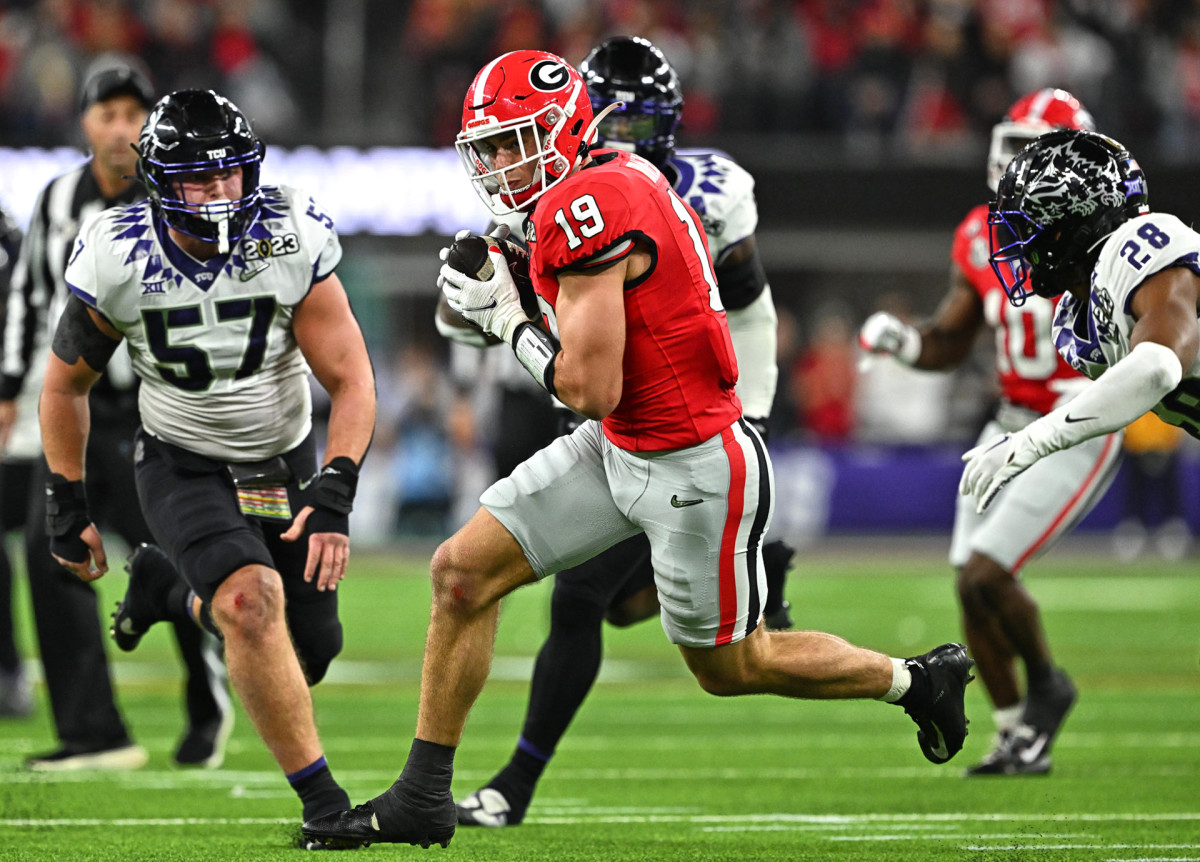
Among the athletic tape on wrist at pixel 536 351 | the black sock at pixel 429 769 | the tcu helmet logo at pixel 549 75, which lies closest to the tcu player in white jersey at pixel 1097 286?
the athletic tape on wrist at pixel 536 351

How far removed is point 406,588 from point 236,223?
824 centimetres

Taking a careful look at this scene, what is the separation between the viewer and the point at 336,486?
14.1 ft

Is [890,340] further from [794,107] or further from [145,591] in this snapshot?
[794,107]

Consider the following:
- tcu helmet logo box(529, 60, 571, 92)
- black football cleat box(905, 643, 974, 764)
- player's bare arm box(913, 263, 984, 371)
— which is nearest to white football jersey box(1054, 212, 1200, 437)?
black football cleat box(905, 643, 974, 764)

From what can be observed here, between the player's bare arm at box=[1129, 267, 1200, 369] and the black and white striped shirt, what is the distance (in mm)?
3421

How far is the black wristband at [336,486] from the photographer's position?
4289 mm

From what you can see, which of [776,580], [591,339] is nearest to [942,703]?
[776,580]

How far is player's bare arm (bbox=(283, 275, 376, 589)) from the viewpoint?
4.39 m

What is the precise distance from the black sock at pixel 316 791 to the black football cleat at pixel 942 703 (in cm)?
141

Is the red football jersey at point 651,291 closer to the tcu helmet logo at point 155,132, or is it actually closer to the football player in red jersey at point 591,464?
the football player in red jersey at point 591,464

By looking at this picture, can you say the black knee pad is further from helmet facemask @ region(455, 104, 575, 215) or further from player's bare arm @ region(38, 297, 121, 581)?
helmet facemask @ region(455, 104, 575, 215)

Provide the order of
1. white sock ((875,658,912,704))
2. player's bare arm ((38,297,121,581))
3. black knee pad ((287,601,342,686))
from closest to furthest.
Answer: white sock ((875,658,912,704)), player's bare arm ((38,297,121,581)), black knee pad ((287,601,342,686))

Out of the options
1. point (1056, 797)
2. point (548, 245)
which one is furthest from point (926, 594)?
point (548, 245)

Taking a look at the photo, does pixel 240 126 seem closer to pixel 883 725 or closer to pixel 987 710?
pixel 883 725
